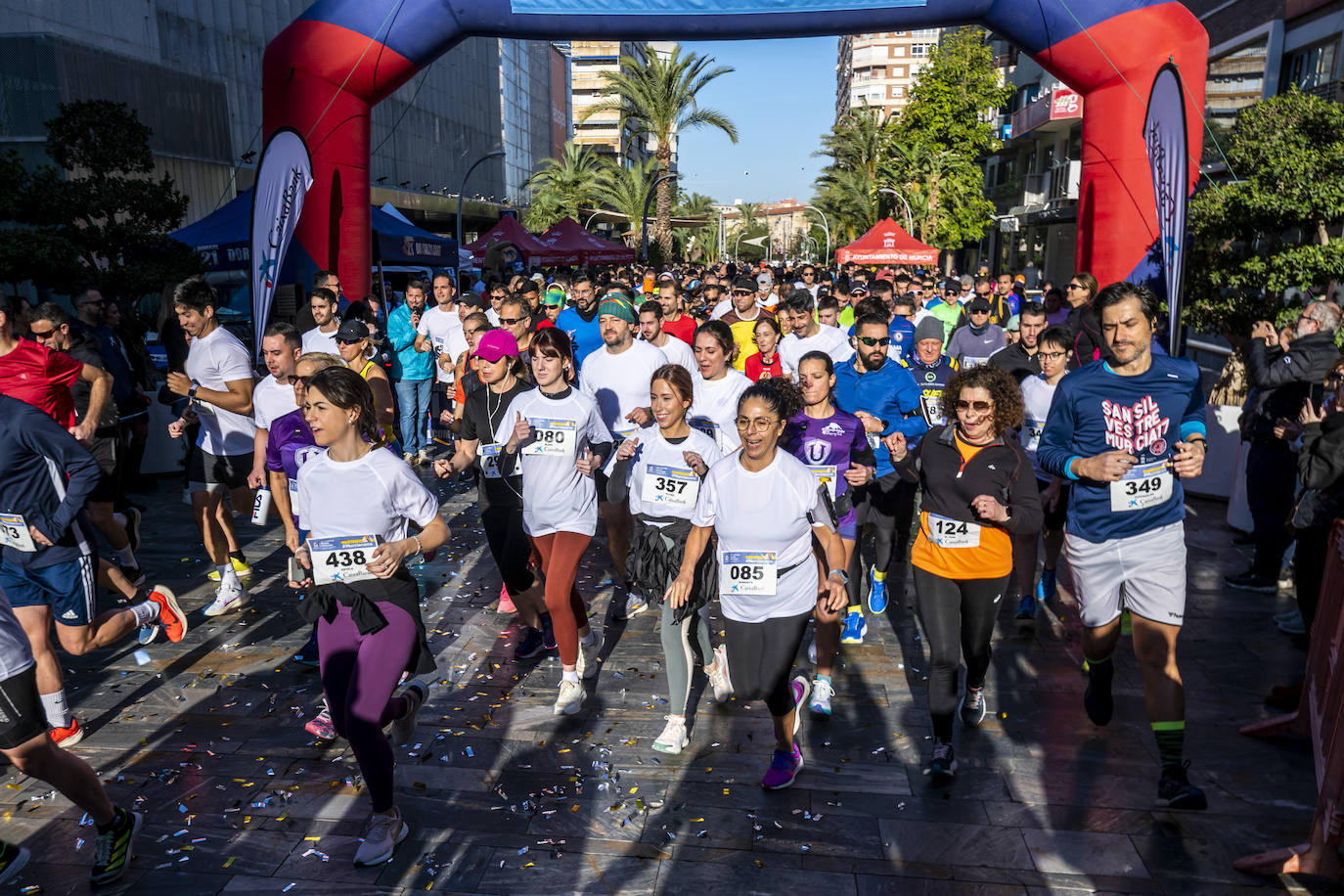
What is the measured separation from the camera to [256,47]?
30.3 m

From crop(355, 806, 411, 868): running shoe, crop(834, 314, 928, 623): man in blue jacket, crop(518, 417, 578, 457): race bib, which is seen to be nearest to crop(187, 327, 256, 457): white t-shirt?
crop(518, 417, 578, 457): race bib

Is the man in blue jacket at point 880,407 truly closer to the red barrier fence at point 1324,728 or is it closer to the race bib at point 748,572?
the race bib at point 748,572

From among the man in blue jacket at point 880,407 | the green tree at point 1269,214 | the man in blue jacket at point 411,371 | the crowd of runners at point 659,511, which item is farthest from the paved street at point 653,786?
the man in blue jacket at point 411,371

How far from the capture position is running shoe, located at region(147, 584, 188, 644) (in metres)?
5.51

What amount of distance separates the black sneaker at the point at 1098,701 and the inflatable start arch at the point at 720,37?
22.8 feet

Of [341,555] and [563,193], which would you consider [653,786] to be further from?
[563,193]

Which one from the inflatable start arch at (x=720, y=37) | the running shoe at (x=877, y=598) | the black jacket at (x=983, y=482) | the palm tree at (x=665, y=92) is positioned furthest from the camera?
the palm tree at (x=665, y=92)

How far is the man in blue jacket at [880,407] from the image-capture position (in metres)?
6.39

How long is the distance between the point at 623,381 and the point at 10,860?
4.25 m

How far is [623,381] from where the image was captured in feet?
22.1

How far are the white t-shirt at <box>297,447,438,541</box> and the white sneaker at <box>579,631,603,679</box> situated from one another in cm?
192

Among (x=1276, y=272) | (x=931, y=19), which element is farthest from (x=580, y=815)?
(x=931, y=19)

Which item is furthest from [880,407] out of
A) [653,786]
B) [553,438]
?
[653,786]

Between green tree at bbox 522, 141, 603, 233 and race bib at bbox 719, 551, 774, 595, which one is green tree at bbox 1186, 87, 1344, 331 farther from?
green tree at bbox 522, 141, 603, 233
